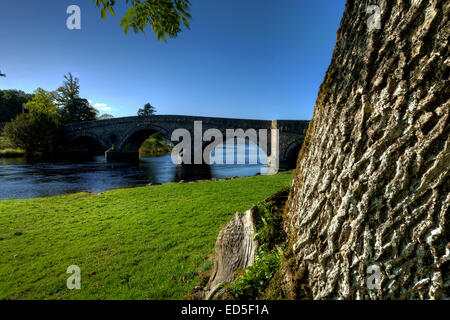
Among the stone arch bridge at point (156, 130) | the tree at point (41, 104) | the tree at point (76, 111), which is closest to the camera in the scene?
the stone arch bridge at point (156, 130)

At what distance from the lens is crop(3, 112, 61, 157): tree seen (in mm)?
27859

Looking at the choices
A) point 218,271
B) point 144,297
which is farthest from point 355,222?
point 144,297

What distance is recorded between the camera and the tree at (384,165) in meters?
1.12

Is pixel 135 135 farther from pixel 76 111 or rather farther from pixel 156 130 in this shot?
pixel 76 111

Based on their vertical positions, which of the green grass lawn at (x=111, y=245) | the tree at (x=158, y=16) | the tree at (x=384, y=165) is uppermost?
the tree at (x=158, y=16)

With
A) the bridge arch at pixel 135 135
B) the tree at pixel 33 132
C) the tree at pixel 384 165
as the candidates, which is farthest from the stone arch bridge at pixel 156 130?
the tree at pixel 384 165

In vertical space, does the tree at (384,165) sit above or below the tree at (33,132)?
below

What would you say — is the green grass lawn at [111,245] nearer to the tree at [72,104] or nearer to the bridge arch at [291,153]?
the bridge arch at [291,153]

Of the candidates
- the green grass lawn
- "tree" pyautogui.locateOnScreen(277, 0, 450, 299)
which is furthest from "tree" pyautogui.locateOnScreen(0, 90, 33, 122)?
"tree" pyautogui.locateOnScreen(277, 0, 450, 299)

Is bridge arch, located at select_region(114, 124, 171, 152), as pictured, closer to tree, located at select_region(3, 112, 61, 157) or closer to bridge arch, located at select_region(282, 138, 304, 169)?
tree, located at select_region(3, 112, 61, 157)

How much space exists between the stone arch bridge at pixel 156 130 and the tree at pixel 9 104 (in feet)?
95.4

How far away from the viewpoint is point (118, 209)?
270 inches

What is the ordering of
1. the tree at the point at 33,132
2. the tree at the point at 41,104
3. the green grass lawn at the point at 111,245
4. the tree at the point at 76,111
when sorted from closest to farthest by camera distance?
the green grass lawn at the point at 111,245, the tree at the point at 33,132, the tree at the point at 41,104, the tree at the point at 76,111
